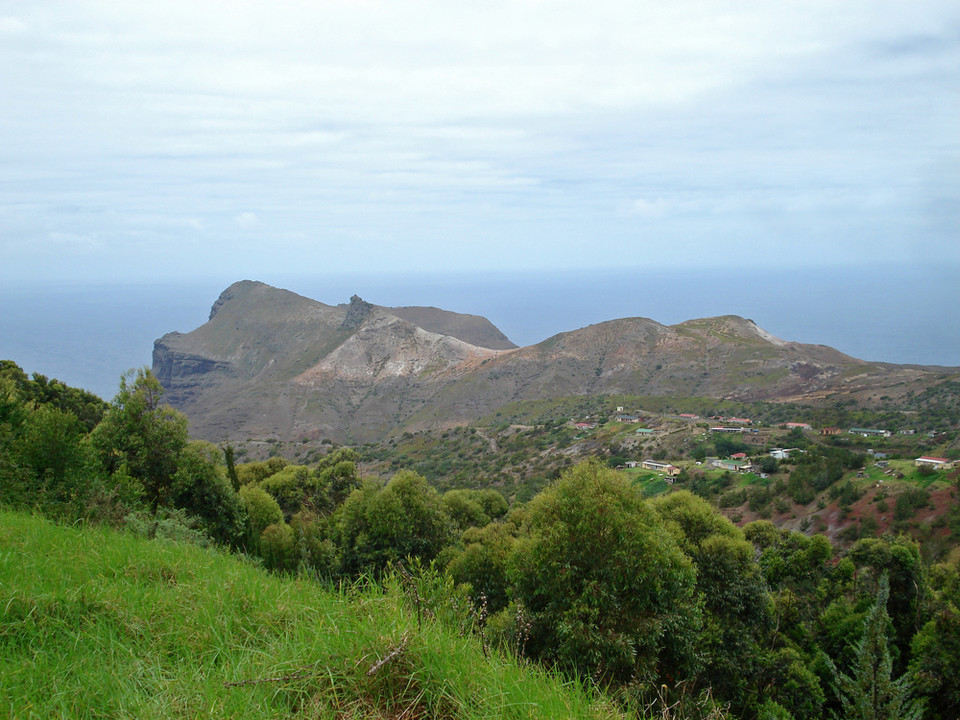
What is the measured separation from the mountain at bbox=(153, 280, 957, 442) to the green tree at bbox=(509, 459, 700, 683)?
74.4m

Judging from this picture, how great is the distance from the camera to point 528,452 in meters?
60.2

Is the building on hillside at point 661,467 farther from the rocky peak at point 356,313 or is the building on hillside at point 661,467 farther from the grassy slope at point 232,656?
the rocky peak at point 356,313

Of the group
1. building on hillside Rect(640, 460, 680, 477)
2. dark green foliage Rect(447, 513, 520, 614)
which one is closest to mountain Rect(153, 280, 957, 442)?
building on hillside Rect(640, 460, 680, 477)

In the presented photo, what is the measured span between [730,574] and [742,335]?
10792 cm

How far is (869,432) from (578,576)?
5713 centimetres

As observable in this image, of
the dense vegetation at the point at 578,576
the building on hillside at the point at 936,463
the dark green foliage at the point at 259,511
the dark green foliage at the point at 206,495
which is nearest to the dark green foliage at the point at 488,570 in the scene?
the dense vegetation at the point at 578,576

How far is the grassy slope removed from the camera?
3115 mm

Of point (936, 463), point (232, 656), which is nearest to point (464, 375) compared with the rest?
point (936, 463)

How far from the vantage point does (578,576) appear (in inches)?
468

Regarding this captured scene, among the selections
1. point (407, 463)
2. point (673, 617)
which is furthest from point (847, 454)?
point (407, 463)

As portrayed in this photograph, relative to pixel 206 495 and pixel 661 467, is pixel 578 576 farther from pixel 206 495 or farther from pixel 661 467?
pixel 661 467

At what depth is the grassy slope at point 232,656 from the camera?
312 cm

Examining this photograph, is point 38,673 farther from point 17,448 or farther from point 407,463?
point 407,463

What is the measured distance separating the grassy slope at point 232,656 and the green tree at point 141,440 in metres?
16.4
